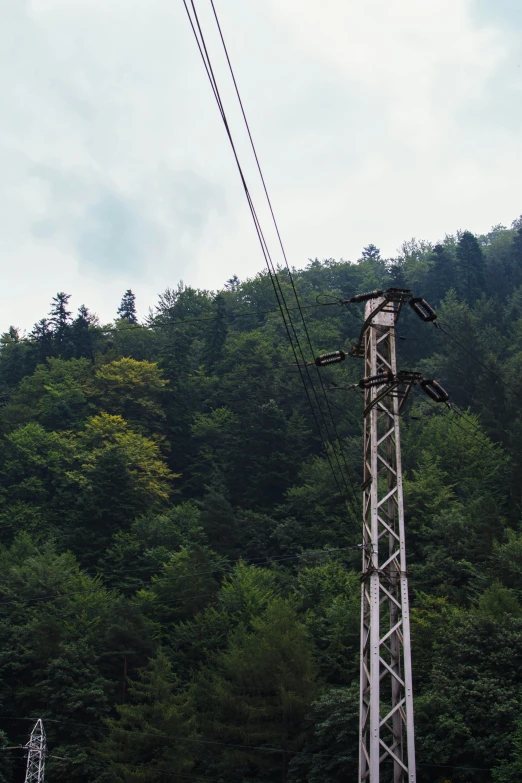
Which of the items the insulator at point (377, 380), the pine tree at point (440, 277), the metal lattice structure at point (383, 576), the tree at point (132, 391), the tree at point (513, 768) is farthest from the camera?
the pine tree at point (440, 277)

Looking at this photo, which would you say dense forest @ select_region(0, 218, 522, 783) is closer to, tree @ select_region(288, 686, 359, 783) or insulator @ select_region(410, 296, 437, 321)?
tree @ select_region(288, 686, 359, 783)

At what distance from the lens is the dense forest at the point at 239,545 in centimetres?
2639

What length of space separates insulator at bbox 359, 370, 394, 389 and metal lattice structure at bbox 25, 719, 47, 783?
64.7 feet

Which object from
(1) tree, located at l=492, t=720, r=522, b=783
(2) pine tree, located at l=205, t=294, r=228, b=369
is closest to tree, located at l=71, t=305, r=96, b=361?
(2) pine tree, located at l=205, t=294, r=228, b=369

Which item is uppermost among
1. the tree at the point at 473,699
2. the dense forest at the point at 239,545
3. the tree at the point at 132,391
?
the tree at the point at 132,391

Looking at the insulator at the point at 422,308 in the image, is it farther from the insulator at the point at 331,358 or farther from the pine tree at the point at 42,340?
the pine tree at the point at 42,340

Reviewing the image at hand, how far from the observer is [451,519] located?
3819cm

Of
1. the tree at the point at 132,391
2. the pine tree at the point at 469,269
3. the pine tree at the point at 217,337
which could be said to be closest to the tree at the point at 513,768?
the tree at the point at 132,391

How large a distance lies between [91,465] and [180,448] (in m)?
10.3

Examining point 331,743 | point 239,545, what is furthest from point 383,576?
point 239,545

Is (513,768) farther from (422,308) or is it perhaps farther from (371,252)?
(371,252)

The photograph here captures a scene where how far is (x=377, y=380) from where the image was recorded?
38.4 feet

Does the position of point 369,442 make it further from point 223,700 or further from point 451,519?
point 451,519

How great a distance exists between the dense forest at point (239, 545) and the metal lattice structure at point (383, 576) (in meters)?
1.80
